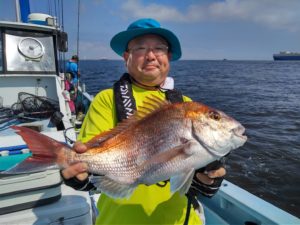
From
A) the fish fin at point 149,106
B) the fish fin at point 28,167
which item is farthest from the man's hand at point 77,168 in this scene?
the fish fin at point 149,106

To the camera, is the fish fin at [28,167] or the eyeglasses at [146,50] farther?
the eyeglasses at [146,50]

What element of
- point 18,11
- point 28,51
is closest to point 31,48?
point 28,51

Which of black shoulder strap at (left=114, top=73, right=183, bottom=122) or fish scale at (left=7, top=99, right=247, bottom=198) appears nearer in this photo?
fish scale at (left=7, top=99, right=247, bottom=198)

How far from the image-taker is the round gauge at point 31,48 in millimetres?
6539

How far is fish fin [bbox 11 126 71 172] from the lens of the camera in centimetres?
166

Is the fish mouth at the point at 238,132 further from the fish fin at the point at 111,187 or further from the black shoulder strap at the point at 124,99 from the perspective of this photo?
the black shoulder strap at the point at 124,99

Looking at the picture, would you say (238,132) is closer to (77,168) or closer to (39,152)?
(77,168)

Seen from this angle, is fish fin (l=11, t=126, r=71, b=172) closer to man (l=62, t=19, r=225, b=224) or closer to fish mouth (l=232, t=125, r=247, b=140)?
man (l=62, t=19, r=225, b=224)

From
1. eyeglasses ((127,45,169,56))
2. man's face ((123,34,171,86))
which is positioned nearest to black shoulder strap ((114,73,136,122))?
man's face ((123,34,171,86))

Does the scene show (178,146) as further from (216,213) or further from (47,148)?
(216,213)

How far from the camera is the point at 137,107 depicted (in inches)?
96.0

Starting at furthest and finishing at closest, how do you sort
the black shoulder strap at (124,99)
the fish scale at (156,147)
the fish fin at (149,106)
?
the black shoulder strap at (124,99) < the fish fin at (149,106) < the fish scale at (156,147)

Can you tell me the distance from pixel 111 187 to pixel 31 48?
5781 mm

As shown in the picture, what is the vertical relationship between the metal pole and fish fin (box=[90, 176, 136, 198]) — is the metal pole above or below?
above
